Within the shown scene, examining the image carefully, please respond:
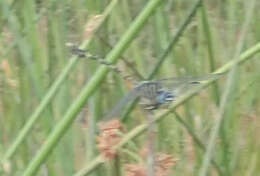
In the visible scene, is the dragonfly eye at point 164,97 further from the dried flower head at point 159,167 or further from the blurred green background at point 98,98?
the blurred green background at point 98,98

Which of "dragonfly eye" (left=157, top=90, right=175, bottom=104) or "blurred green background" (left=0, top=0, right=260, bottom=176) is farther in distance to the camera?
"blurred green background" (left=0, top=0, right=260, bottom=176)

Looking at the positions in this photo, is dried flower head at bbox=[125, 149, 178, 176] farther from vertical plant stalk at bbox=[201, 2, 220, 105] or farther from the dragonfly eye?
vertical plant stalk at bbox=[201, 2, 220, 105]

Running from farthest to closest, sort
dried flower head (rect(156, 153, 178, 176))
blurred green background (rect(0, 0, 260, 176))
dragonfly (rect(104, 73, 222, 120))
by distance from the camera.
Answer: blurred green background (rect(0, 0, 260, 176))
dried flower head (rect(156, 153, 178, 176))
dragonfly (rect(104, 73, 222, 120))

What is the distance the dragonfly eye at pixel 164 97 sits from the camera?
544 millimetres

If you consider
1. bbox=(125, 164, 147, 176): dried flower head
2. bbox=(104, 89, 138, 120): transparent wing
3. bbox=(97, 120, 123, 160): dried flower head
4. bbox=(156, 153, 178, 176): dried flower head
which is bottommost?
bbox=(125, 164, 147, 176): dried flower head

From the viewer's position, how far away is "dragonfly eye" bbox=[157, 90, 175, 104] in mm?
544

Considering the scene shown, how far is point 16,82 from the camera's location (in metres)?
1.23

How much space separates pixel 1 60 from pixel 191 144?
33 cm

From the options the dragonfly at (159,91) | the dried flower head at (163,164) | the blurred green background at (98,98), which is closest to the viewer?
the dragonfly at (159,91)

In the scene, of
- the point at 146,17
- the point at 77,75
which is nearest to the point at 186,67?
the point at 77,75

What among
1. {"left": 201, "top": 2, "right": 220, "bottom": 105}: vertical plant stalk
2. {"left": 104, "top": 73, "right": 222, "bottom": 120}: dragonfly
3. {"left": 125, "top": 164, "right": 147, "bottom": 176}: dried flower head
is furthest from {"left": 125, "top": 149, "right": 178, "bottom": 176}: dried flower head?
{"left": 201, "top": 2, "right": 220, "bottom": 105}: vertical plant stalk

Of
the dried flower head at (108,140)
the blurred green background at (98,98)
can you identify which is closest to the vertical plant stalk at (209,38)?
the blurred green background at (98,98)

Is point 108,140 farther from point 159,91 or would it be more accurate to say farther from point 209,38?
point 209,38

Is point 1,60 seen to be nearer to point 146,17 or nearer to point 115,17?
point 115,17
